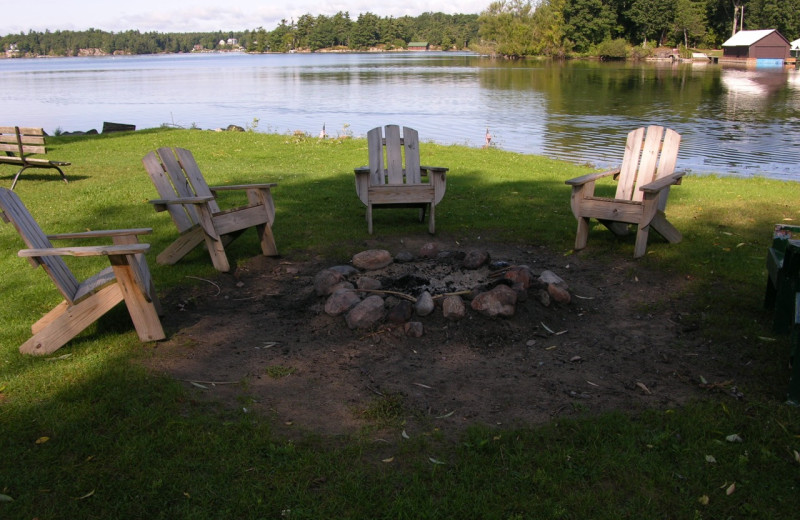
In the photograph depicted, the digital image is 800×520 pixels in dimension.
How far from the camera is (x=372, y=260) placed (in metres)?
5.02

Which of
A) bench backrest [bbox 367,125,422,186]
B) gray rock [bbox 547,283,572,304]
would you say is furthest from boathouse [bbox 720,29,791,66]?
gray rock [bbox 547,283,572,304]

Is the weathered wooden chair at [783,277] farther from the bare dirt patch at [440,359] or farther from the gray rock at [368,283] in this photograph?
the gray rock at [368,283]

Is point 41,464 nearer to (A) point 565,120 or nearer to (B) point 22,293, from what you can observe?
(B) point 22,293

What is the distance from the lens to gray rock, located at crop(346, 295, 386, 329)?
4113 mm

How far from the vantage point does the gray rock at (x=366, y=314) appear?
162 inches

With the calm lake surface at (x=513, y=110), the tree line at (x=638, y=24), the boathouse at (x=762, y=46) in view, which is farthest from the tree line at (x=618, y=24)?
the calm lake surface at (x=513, y=110)

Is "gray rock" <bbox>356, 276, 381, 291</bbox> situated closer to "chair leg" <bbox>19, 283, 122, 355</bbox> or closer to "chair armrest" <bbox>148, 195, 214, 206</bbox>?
"chair armrest" <bbox>148, 195, 214, 206</bbox>

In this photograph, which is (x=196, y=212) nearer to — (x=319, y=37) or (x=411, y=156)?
(x=411, y=156)

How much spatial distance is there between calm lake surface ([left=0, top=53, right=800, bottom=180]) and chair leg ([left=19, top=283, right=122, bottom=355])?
38.5 feet

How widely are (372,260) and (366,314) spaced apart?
959 millimetres

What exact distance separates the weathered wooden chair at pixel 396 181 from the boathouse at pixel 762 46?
64655 millimetres

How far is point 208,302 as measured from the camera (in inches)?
186

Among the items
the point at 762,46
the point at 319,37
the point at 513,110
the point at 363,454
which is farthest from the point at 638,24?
the point at 319,37

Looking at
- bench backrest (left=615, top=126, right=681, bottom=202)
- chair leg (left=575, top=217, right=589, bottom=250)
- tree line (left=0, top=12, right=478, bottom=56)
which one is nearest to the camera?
chair leg (left=575, top=217, right=589, bottom=250)
